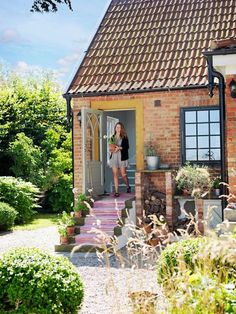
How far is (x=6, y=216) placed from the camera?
15961mm

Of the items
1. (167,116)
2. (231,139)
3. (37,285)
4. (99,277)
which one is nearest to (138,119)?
(167,116)

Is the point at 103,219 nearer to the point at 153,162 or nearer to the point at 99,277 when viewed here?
the point at 153,162

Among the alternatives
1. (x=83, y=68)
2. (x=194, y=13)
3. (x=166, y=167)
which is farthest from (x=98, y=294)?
(x=194, y=13)

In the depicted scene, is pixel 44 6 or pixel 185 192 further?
pixel 185 192

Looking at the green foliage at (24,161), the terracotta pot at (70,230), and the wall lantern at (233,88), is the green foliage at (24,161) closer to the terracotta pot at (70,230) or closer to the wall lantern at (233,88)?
the terracotta pot at (70,230)

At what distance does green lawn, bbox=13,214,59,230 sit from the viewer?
56.1 ft

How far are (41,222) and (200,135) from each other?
667 centimetres

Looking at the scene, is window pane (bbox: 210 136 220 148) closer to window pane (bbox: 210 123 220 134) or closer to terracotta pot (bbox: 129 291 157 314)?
window pane (bbox: 210 123 220 134)

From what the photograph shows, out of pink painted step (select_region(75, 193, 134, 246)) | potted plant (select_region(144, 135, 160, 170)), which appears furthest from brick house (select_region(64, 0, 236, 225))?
pink painted step (select_region(75, 193, 134, 246))

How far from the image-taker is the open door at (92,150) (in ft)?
45.8

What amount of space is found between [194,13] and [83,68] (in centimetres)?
341

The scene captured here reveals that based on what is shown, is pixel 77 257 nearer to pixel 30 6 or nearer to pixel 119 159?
pixel 119 159

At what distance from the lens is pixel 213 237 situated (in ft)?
12.9

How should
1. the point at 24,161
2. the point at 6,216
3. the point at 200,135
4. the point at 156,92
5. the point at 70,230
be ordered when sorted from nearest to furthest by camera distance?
the point at 70,230
the point at 200,135
the point at 156,92
the point at 6,216
the point at 24,161
